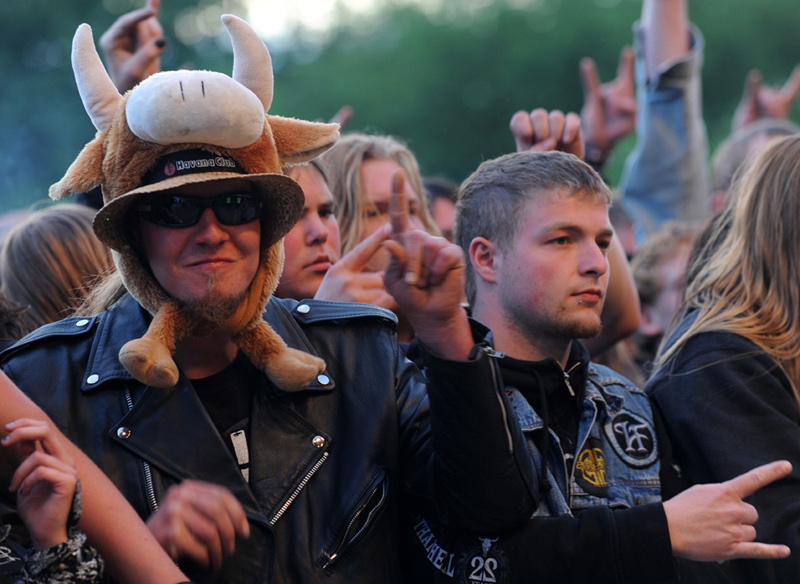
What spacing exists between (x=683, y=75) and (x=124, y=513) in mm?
3933

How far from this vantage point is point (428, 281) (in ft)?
7.86

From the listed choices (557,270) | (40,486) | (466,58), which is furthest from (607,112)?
(466,58)

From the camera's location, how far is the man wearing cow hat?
2.45 meters

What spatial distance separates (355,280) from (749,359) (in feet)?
4.02

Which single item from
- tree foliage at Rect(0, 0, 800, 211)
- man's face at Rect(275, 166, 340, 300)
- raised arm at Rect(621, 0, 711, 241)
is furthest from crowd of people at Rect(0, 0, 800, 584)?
tree foliage at Rect(0, 0, 800, 211)

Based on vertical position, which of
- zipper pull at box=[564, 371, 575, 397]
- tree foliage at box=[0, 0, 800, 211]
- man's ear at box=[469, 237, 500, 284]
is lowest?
tree foliage at box=[0, 0, 800, 211]

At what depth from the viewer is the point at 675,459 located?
10.3ft

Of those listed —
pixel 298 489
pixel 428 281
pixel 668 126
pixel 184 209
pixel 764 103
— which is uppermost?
pixel 184 209

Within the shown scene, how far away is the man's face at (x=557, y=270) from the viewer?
3.03 metres

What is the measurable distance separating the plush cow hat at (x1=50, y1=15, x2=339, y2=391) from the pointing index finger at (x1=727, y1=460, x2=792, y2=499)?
42.1 inches

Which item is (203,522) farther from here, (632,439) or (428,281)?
(632,439)

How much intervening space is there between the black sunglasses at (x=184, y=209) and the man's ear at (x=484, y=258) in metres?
0.88

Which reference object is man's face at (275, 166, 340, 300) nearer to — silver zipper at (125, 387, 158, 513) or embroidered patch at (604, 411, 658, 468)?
embroidered patch at (604, 411, 658, 468)

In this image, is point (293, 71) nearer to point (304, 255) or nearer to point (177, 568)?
point (304, 255)
